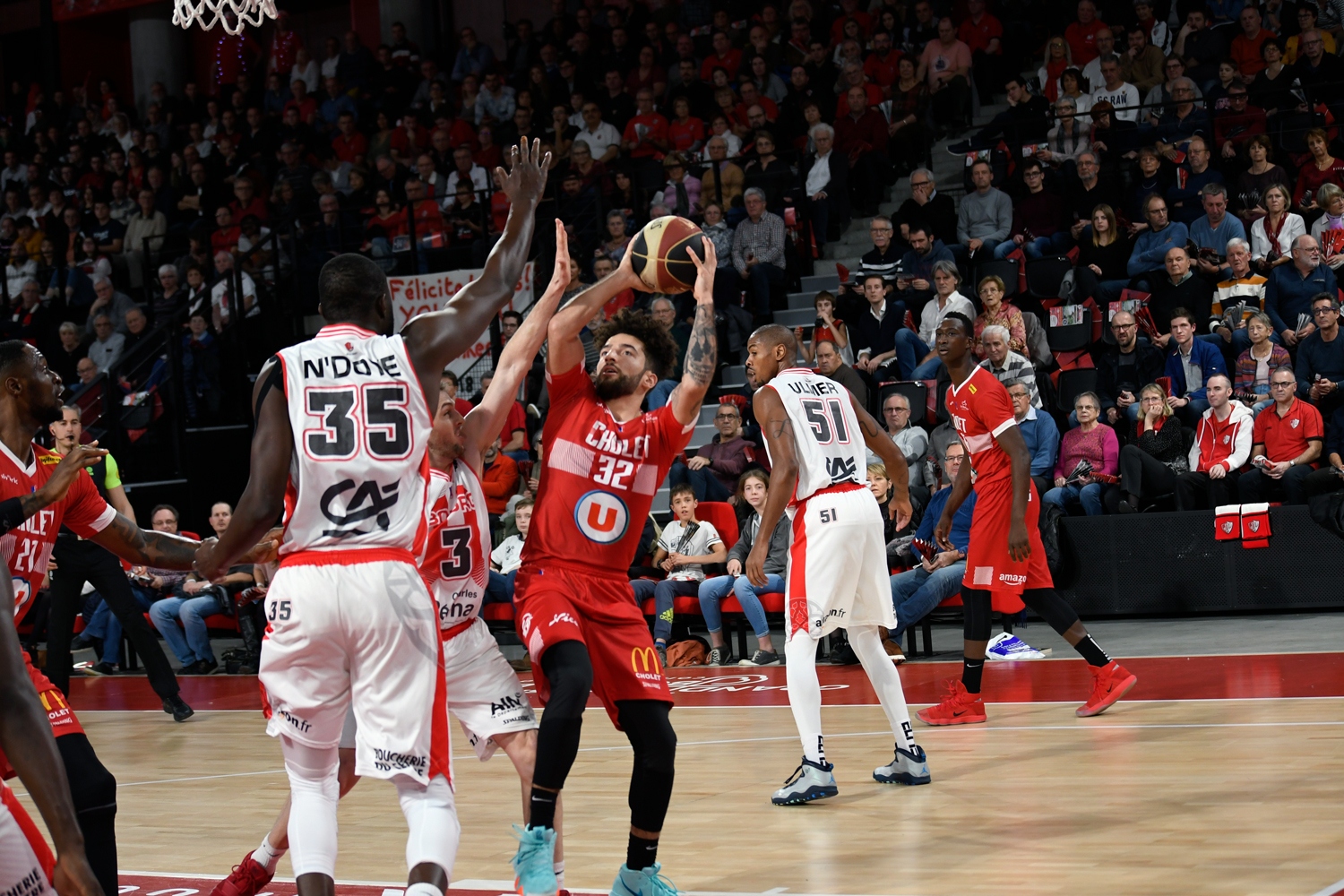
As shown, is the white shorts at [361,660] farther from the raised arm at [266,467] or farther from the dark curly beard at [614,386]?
the dark curly beard at [614,386]

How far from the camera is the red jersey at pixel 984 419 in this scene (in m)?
7.69

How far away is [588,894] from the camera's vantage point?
4699mm

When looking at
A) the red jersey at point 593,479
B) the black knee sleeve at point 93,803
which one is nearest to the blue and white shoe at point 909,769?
the red jersey at point 593,479

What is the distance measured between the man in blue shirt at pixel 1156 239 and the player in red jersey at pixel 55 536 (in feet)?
31.1

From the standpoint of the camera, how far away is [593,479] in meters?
4.71

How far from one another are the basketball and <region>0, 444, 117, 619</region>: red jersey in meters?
1.86

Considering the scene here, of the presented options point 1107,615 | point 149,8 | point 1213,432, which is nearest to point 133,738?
point 1107,615

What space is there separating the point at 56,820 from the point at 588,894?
2293 mm

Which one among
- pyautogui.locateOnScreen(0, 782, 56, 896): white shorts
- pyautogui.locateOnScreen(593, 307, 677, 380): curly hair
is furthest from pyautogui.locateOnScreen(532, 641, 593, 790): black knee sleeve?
pyautogui.locateOnScreen(0, 782, 56, 896): white shorts

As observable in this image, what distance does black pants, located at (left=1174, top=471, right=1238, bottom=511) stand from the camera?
10.9m

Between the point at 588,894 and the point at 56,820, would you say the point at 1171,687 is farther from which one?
the point at 56,820

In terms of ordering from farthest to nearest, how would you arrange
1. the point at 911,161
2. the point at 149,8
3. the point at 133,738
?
1. the point at 149,8
2. the point at 911,161
3. the point at 133,738

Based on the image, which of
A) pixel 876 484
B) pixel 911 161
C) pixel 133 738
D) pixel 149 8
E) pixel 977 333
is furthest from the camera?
pixel 149 8

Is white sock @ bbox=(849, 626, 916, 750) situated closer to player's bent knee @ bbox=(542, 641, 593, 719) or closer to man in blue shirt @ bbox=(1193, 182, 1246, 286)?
player's bent knee @ bbox=(542, 641, 593, 719)
